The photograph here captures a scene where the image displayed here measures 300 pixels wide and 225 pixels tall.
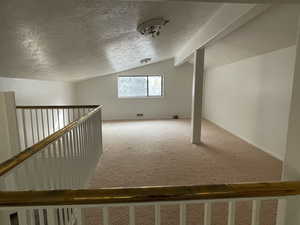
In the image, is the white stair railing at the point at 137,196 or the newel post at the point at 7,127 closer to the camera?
the white stair railing at the point at 137,196

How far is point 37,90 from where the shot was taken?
3.47m

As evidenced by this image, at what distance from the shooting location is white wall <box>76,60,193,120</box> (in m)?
6.33

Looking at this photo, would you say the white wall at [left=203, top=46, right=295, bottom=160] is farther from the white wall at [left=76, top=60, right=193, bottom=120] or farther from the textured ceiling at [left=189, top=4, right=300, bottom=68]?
the white wall at [left=76, top=60, right=193, bottom=120]

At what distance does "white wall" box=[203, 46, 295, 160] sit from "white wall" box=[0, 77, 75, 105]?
13.8 feet

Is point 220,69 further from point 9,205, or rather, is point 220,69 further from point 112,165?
point 9,205

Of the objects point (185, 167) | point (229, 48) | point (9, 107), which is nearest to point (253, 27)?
point (229, 48)

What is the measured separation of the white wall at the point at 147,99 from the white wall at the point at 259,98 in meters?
1.58

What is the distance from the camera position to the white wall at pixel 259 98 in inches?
112

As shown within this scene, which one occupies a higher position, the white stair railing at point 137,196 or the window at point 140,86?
the window at point 140,86

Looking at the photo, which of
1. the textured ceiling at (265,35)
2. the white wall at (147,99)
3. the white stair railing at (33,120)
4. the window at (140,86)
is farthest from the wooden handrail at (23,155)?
the window at (140,86)

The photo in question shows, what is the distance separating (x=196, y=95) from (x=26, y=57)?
9.54ft

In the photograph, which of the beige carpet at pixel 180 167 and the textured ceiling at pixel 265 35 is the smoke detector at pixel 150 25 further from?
the beige carpet at pixel 180 167

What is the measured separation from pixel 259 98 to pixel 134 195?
3614 millimetres

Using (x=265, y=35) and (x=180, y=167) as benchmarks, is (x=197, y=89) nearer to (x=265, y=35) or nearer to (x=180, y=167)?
(x=265, y=35)
